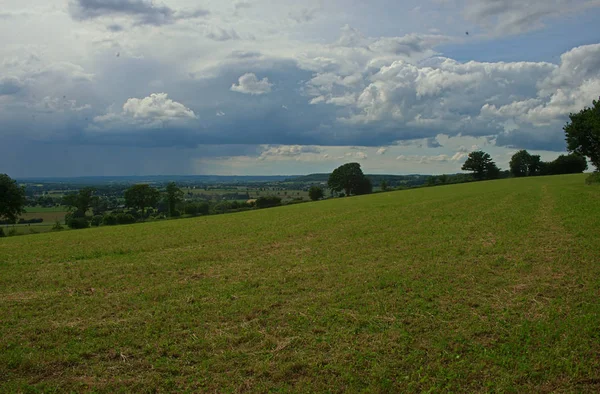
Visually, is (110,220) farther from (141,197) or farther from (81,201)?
(81,201)

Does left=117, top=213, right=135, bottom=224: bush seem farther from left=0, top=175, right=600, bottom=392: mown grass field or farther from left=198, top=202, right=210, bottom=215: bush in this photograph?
left=0, top=175, right=600, bottom=392: mown grass field

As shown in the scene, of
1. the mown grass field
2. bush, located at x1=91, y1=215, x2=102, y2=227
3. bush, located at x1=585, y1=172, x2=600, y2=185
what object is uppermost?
bush, located at x1=585, y1=172, x2=600, y2=185

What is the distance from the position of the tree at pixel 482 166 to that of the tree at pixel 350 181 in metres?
33.9

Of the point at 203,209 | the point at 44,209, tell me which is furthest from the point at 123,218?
the point at 44,209

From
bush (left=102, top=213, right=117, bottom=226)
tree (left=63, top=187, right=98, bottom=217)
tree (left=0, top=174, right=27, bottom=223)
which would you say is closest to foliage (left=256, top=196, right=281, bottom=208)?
bush (left=102, top=213, right=117, bottom=226)

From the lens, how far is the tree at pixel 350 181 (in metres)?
99.6

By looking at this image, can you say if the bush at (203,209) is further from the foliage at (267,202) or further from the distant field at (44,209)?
the distant field at (44,209)

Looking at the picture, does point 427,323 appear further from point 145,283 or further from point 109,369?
point 145,283

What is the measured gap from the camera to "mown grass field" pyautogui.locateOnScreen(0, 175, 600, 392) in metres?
6.80

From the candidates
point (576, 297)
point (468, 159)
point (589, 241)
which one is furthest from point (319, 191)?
point (576, 297)

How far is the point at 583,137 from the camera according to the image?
59.5 meters

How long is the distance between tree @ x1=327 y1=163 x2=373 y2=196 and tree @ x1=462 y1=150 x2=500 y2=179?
111 feet

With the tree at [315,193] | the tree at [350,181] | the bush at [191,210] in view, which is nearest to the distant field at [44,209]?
the bush at [191,210]

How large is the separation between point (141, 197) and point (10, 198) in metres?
23.1
